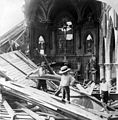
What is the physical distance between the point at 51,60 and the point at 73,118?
814 inches

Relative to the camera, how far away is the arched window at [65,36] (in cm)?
2873

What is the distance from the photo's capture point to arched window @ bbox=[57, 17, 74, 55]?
94.3 feet

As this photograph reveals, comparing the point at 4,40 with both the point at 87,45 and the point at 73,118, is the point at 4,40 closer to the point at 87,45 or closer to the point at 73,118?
the point at 87,45

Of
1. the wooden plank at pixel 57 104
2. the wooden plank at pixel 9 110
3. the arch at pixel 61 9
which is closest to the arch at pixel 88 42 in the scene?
the arch at pixel 61 9

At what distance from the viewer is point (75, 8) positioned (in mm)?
27656

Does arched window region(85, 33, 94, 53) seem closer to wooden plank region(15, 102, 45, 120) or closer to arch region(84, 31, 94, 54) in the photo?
arch region(84, 31, 94, 54)

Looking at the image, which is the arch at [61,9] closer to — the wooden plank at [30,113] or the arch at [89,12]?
the arch at [89,12]

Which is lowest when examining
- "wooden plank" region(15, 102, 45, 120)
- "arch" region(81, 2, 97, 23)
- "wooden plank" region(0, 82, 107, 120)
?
"wooden plank" region(15, 102, 45, 120)

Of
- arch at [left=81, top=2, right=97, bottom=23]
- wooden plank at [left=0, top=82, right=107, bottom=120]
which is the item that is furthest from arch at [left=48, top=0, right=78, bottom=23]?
wooden plank at [left=0, top=82, right=107, bottom=120]

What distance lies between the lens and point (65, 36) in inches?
1149

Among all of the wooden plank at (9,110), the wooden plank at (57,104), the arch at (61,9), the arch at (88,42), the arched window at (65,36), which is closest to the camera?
the wooden plank at (57,104)

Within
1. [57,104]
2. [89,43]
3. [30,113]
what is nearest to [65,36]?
[89,43]

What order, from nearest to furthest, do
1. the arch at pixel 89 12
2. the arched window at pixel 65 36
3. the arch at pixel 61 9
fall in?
the arch at pixel 89 12, the arch at pixel 61 9, the arched window at pixel 65 36

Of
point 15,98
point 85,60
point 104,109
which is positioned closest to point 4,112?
point 15,98
